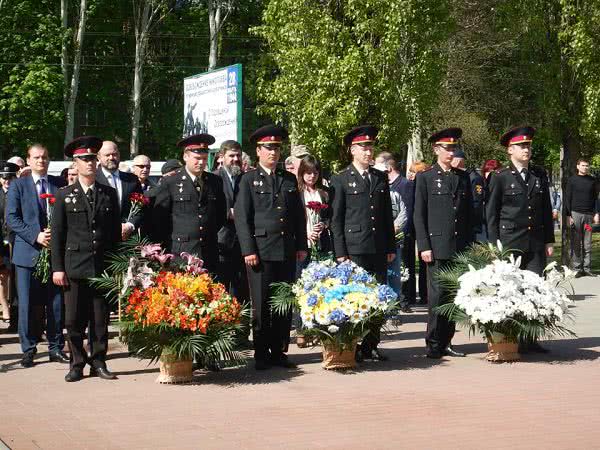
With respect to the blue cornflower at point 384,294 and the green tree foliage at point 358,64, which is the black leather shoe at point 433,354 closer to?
the blue cornflower at point 384,294

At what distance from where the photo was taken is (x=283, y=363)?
10.2 m

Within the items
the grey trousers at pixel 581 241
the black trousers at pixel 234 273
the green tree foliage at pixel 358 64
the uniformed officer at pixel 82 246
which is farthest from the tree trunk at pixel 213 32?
the uniformed officer at pixel 82 246

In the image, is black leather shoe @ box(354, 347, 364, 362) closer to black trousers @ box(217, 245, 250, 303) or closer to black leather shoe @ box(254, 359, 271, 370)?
black leather shoe @ box(254, 359, 271, 370)

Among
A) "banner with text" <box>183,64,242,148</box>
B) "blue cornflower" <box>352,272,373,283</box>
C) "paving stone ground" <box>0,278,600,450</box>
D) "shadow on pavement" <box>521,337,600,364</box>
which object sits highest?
"banner with text" <box>183,64,242,148</box>

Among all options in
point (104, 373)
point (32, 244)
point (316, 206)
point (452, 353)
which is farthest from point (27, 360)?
point (452, 353)

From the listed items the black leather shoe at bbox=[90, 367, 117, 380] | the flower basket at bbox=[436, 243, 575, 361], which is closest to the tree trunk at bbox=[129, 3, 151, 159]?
the black leather shoe at bbox=[90, 367, 117, 380]

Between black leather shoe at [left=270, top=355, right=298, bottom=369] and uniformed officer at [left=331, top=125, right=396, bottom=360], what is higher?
uniformed officer at [left=331, top=125, right=396, bottom=360]

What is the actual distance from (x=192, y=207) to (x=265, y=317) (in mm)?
1280

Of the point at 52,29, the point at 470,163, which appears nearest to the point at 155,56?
the point at 52,29

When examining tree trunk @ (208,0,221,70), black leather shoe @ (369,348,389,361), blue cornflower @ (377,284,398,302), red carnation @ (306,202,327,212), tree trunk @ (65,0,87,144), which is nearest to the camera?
blue cornflower @ (377,284,398,302)

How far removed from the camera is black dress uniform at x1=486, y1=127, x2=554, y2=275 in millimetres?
10922

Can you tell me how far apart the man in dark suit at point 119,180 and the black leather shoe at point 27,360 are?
1623 millimetres

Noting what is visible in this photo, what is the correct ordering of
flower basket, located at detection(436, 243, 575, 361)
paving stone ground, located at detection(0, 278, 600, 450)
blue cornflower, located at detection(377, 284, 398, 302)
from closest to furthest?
paving stone ground, located at detection(0, 278, 600, 450) < blue cornflower, located at detection(377, 284, 398, 302) < flower basket, located at detection(436, 243, 575, 361)

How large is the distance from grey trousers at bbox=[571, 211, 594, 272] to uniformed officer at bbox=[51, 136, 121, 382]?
1268cm
